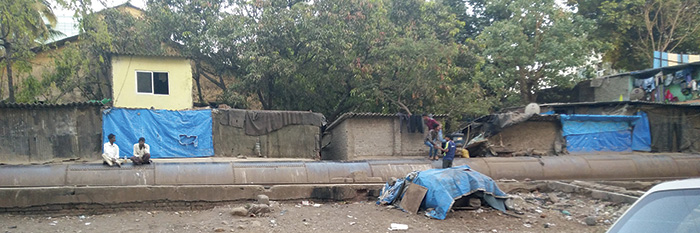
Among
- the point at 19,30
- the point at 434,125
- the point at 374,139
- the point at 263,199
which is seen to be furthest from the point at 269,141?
the point at 19,30

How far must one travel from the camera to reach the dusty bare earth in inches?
295

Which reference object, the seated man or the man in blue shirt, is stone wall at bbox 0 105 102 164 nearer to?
the seated man

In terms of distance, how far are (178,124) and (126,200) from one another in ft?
13.9

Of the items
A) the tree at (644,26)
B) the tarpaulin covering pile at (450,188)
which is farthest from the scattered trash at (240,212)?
the tree at (644,26)

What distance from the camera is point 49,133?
11328 millimetres

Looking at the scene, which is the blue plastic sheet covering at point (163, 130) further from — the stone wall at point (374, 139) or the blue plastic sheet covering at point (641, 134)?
the blue plastic sheet covering at point (641, 134)

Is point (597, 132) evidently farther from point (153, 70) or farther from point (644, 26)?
point (153, 70)

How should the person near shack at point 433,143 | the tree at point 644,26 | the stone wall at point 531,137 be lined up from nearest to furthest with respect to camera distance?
the person near shack at point 433,143 < the stone wall at point 531,137 < the tree at point 644,26

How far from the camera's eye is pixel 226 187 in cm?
947

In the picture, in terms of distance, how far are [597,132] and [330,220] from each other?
10.8m

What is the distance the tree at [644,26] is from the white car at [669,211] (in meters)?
19.0

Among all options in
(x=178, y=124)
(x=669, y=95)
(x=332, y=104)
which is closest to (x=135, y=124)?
(x=178, y=124)

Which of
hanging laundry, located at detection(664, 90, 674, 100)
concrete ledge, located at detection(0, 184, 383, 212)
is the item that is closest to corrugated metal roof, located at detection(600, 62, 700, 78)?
hanging laundry, located at detection(664, 90, 674, 100)

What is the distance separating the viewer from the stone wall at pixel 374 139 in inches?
540
